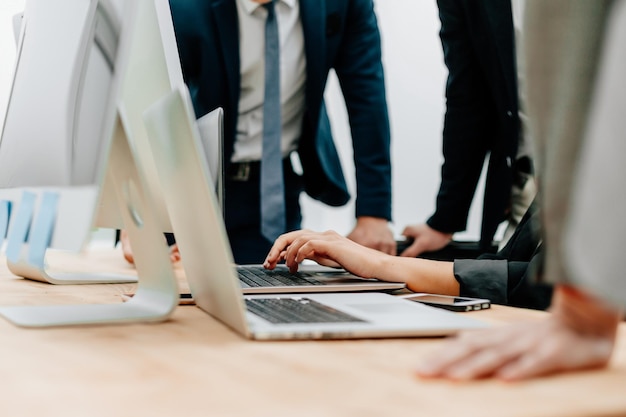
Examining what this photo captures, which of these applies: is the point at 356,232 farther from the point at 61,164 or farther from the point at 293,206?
the point at 61,164

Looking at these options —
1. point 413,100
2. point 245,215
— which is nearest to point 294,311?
point 245,215

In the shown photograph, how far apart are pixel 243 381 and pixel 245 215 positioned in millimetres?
1483

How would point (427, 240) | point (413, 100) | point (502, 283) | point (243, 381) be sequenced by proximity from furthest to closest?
point (413, 100)
point (427, 240)
point (502, 283)
point (243, 381)

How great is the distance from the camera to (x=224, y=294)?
731 mm

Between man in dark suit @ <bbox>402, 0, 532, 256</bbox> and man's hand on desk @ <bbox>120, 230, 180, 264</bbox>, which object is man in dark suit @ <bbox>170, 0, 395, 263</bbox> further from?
man's hand on desk @ <bbox>120, 230, 180, 264</bbox>

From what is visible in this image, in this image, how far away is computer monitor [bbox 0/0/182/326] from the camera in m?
0.68

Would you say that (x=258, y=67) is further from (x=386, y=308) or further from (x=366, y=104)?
(x=386, y=308)

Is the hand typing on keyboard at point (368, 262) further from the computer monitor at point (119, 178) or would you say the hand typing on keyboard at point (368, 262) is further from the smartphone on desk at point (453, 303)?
the computer monitor at point (119, 178)

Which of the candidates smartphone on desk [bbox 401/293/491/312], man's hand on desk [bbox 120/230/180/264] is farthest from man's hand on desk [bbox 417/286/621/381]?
man's hand on desk [bbox 120/230/180/264]

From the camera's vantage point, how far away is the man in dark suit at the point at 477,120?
1.84 m

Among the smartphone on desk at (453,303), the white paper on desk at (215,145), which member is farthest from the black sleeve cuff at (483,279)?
the white paper on desk at (215,145)

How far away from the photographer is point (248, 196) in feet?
6.52

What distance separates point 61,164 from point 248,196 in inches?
50.0

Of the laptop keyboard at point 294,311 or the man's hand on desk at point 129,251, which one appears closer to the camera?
the laptop keyboard at point 294,311
